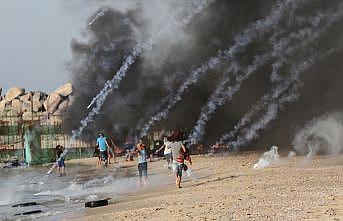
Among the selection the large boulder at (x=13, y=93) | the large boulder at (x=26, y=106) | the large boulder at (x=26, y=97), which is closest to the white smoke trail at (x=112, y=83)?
the large boulder at (x=26, y=106)

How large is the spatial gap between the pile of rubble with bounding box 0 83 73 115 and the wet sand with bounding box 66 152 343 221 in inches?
1575

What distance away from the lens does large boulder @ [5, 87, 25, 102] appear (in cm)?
6387

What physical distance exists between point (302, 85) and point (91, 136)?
15.8m

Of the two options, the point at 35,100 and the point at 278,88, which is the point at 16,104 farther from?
the point at 278,88

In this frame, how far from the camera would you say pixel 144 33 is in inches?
1298

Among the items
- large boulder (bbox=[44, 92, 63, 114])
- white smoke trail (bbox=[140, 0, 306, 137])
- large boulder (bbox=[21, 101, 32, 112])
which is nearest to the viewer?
white smoke trail (bbox=[140, 0, 306, 137])

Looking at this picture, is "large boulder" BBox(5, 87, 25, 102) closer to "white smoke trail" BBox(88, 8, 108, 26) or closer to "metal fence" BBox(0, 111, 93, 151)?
A: "metal fence" BBox(0, 111, 93, 151)

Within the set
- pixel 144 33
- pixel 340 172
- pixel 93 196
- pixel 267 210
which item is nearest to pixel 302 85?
pixel 144 33

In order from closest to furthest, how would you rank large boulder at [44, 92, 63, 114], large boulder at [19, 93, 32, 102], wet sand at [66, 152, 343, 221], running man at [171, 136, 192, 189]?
wet sand at [66, 152, 343, 221] → running man at [171, 136, 192, 189] → large boulder at [44, 92, 63, 114] → large boulder at [19, 93, 32, 102]

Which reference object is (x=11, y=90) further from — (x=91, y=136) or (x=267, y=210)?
(x=267, y=210)

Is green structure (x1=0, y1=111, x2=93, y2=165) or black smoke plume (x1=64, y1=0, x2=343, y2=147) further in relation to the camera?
green structure (x1=0, y1=111, x2=93, y2=165)

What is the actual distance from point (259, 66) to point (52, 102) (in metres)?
33.5

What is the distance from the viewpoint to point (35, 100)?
6116cm

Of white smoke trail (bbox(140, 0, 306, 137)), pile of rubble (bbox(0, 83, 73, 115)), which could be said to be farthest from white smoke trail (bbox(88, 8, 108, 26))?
pile of rubble (bbox(0, 83, 73, 115))
